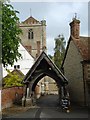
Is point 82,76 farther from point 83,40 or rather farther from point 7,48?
point 7,48

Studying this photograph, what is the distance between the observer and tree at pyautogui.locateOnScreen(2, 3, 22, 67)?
2384 centimetres

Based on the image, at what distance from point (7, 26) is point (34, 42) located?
5716cm

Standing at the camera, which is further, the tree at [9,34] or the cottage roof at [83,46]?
the cottage roof at [83,46]

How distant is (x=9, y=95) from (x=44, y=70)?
5.08 metres

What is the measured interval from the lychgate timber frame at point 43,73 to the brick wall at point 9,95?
176 cm

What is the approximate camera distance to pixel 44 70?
35312 mm

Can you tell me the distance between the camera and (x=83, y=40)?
37312mm

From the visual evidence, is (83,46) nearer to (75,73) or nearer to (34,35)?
(75,73)

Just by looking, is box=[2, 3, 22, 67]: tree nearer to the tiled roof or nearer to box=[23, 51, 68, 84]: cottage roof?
box=[23, 51, 68, 84]: cottage roof

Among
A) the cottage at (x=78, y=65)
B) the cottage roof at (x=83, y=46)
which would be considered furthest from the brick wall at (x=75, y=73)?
the cottage roof at (x=83, y=46)

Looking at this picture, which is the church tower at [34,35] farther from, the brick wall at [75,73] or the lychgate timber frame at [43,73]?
the lychgate timber frame at [43,73]

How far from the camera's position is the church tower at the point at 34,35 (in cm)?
7975

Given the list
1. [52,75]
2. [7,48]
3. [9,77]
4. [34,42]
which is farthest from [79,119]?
[34,42]

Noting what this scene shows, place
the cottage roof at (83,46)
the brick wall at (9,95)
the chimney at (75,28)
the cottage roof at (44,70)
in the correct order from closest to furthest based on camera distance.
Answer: the brick wall at (9,95) < the cottage roof at (83,46) < the cottage roof at (44,70) < the chimney at (75,28)
